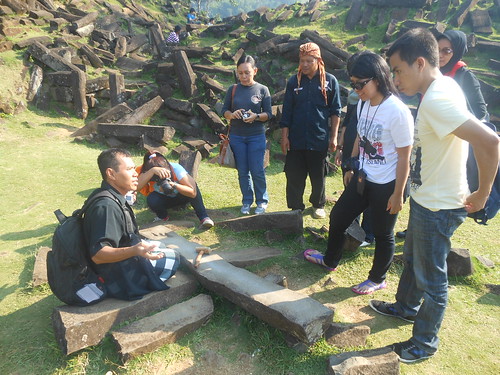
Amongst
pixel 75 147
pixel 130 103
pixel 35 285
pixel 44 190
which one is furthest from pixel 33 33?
pixel 35 285

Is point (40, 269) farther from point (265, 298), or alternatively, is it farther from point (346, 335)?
point (346, 335)

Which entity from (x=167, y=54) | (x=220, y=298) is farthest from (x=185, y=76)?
(x=220, y=298)

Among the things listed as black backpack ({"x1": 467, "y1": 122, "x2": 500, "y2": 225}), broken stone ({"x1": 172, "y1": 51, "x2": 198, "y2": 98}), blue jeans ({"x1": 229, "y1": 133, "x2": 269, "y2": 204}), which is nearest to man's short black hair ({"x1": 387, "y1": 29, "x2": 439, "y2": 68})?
black backpack ({"x1": 467, "y1": 122, "x2": 500, "y2": 225})

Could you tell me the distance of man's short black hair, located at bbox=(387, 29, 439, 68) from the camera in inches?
97.3

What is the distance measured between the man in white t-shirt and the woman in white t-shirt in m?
0.32

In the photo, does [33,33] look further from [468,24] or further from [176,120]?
[468,24]

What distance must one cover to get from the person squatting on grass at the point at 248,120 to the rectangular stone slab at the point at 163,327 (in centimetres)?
233

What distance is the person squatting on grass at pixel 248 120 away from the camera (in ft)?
16.3

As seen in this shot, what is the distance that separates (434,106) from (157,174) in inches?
127

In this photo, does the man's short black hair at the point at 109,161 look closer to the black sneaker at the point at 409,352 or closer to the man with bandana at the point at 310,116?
the man with bandana at the point at 310,116

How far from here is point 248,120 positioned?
491cm

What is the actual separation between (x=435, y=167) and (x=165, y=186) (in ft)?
10.2

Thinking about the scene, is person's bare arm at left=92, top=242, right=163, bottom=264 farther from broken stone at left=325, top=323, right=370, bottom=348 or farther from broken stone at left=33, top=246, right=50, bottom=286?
broken stone at left=325, top=323, right=370, bottom=348

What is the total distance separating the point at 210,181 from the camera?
6.66 metres
